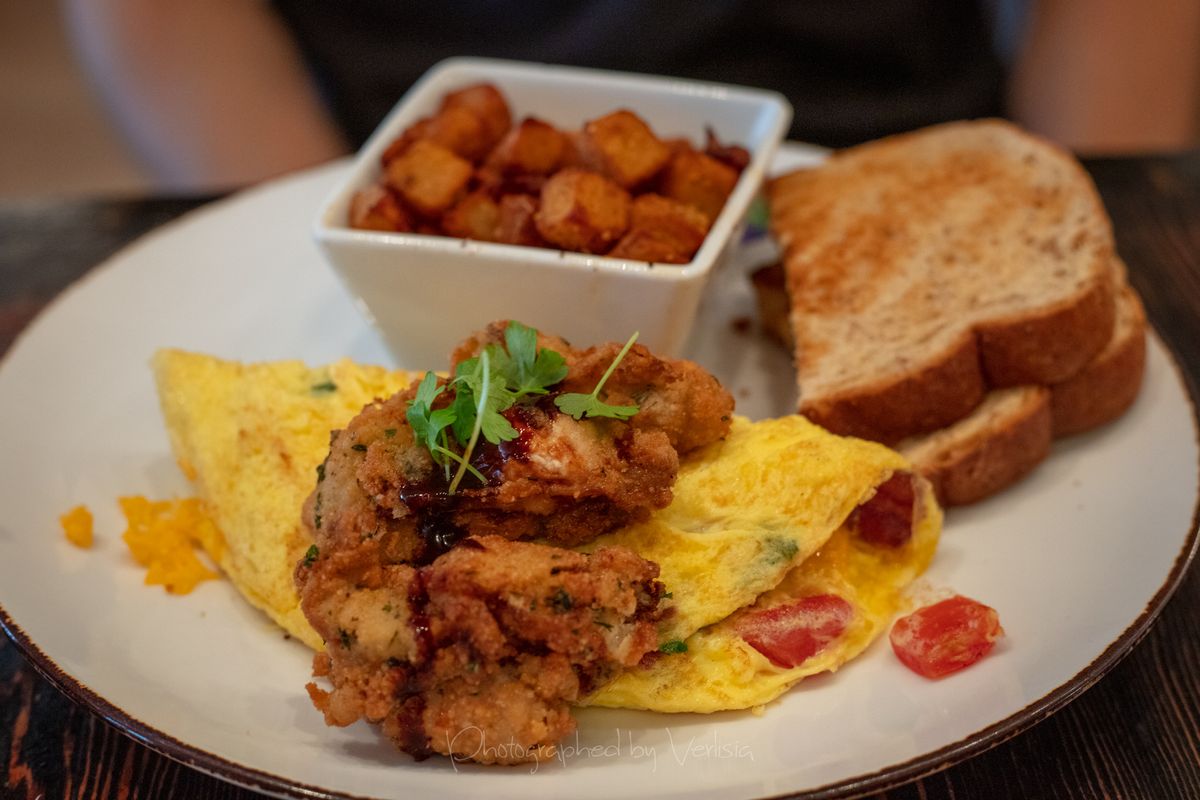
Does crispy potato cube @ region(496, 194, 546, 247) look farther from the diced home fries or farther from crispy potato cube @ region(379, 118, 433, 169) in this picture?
crispy potato cube @ region(379, 118, 433, 169)

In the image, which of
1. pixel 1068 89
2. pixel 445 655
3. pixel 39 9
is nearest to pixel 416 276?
pixel 445 655

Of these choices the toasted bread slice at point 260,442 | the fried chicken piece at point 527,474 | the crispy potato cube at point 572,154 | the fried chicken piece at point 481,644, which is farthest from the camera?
the crispy potato cube at point 572,154

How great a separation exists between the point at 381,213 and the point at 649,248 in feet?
2.20

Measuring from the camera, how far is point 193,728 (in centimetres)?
175

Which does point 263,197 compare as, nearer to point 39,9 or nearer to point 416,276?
point 416,276

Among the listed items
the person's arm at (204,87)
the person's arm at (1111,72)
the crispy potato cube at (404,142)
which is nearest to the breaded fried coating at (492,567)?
the crispy potato cube at (404,142)

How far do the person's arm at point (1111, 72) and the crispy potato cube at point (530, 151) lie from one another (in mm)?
2558

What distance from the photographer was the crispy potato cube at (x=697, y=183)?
2.63m

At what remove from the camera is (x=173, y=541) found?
220cm

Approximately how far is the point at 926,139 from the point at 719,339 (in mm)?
1001

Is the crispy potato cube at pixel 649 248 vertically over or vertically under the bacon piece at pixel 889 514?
over

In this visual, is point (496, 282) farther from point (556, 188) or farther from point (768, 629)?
point (768, 629)

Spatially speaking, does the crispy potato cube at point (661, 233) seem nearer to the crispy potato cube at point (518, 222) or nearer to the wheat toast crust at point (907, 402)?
the crispy potato cube at point (518, 222)

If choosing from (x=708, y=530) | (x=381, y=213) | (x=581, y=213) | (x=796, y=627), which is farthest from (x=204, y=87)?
(x=796, y=627)
